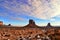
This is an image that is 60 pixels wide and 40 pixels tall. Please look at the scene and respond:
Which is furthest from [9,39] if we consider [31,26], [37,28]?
[31,26]

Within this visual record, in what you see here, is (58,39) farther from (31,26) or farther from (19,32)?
(31,26)

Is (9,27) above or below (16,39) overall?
above

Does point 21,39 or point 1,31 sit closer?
point 21,39

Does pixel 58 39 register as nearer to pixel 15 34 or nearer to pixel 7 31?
pixel 15 34

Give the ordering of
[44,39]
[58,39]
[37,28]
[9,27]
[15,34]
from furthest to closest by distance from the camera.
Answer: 1. [37,28]
2. [9,27]
3. [15,34]
4. [44,39]
5. [58,39]

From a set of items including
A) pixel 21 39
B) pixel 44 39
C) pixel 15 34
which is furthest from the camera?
pixel 15 34

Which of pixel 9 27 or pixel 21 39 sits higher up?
pixel 9 27

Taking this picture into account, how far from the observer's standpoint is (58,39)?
5055mm

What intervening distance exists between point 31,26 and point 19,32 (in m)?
2.85

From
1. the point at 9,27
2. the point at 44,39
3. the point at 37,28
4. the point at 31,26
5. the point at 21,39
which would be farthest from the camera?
the point at 31,26

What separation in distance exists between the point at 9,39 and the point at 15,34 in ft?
3.58

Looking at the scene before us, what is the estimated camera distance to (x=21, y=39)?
7.15 m

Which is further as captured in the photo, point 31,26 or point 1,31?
point 31,26

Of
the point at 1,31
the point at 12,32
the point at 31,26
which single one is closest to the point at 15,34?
the point at 12,32
